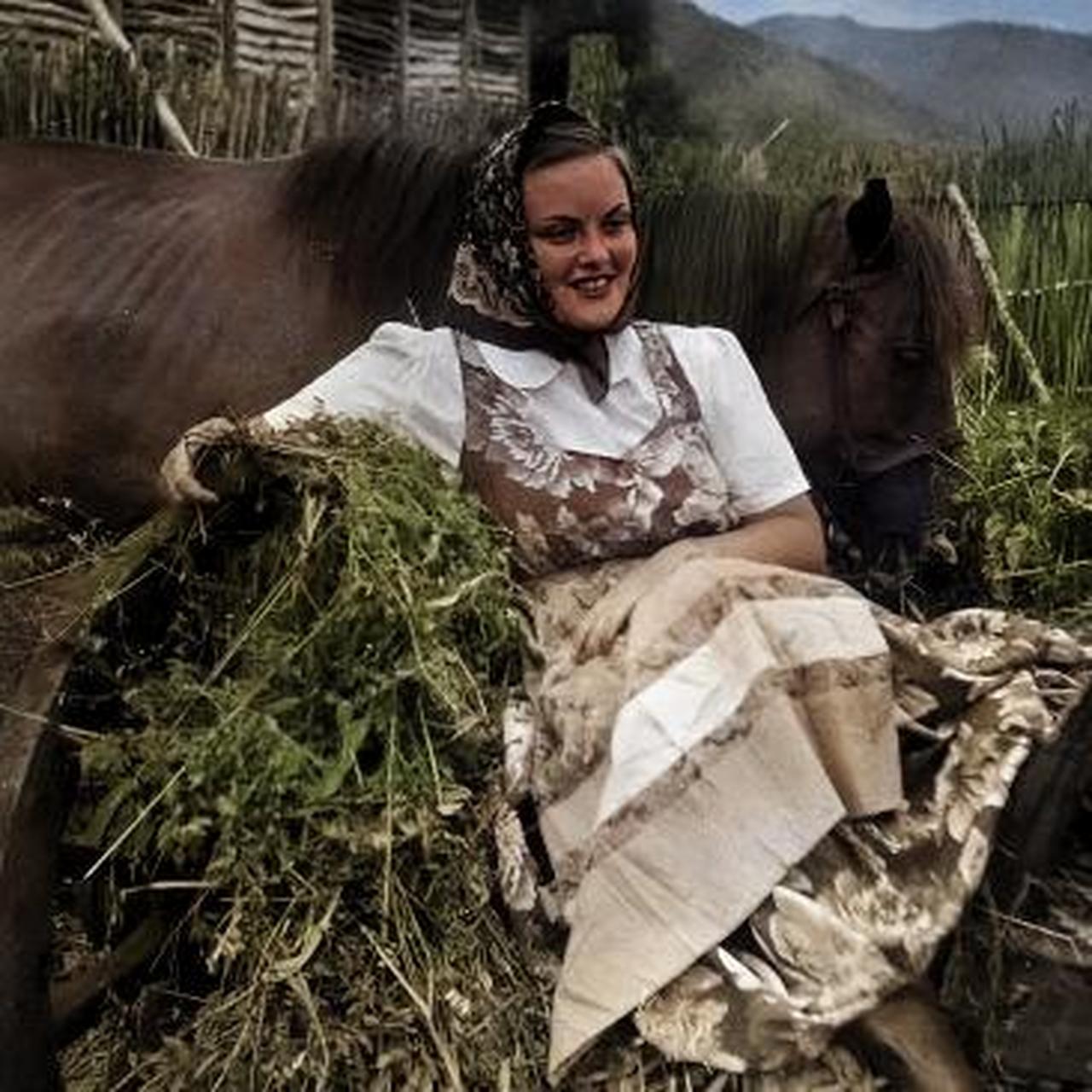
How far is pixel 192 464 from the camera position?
200cm

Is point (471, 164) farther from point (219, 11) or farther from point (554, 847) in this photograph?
point (219, 11)

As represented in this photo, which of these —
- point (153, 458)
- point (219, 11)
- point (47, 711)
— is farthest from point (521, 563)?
point (219, 11)

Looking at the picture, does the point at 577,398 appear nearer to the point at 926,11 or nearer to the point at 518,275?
the point at 518,275

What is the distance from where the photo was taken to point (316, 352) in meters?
4.24

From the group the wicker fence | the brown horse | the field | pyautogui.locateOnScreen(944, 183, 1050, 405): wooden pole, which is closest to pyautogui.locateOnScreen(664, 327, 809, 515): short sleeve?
the field

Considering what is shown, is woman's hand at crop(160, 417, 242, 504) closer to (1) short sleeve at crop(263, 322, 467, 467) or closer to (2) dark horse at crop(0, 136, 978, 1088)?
(1) short sleeve at crop(263, 322, 467, 467)

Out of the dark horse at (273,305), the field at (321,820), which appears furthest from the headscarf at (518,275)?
the dark horse at (273,305)

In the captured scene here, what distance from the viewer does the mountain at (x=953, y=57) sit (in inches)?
619

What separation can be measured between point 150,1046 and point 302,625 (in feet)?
1.76

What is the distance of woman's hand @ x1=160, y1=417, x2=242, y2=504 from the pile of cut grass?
Result: 0.15ft

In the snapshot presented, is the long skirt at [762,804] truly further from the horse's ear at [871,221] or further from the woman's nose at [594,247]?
the horse's ear at [871,221]

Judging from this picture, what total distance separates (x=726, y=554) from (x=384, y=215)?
2.15 m

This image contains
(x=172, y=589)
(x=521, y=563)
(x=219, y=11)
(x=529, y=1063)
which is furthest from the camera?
(x=219, y=11)

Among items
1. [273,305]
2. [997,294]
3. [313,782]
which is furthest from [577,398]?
[997,294]
